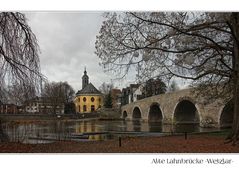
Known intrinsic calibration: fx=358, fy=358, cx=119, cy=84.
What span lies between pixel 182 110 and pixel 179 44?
16.6 metres

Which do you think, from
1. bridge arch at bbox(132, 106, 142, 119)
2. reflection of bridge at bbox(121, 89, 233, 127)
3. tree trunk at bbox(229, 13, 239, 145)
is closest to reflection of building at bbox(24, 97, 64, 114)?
tree trunk at bbox(229, 13, 239, 145)

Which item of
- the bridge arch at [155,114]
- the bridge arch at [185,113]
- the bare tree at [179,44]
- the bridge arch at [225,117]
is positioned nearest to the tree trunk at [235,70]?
the bare tree at [179,44]

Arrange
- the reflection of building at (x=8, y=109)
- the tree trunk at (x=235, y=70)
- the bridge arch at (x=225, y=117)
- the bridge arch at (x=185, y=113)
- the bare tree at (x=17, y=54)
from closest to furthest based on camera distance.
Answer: the bare tree at (x=17, y=54) → the tree trunk at (x=235, y=70) → the reflection of building at (x=8, y=109) → the bridge arch at (x=225, y=117) → the bridge arch at (x=185, y=113)

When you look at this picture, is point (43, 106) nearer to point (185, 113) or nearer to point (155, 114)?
point (185, 113)

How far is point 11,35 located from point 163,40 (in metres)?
3.20

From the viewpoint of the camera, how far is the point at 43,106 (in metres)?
8.43

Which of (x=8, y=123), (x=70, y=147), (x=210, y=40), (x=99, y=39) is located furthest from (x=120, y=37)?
(x=8, y=123)

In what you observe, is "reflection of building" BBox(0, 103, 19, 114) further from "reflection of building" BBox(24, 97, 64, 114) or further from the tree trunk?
the tree trunk

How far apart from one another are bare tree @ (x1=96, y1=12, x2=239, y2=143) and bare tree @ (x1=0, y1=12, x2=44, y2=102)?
139 cm

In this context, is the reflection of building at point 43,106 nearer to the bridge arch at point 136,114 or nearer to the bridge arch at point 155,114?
the bridge arch at point 155,114

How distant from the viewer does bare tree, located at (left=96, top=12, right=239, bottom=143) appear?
24.3 ft

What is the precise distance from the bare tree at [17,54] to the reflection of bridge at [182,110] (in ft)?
27.4

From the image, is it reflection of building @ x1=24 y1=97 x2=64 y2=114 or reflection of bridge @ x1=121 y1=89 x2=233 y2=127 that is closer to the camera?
reflection of building @ x1=24 y1=97 x2=64 y2=114

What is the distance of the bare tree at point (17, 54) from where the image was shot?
23.0 feet
